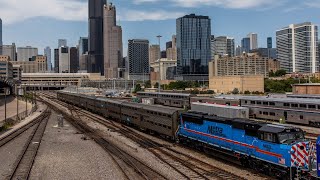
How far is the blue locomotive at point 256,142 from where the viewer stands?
20.9 metres

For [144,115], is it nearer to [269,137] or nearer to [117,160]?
[117,160]

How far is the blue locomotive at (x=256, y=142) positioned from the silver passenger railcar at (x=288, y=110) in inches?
1025

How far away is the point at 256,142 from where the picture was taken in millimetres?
24125

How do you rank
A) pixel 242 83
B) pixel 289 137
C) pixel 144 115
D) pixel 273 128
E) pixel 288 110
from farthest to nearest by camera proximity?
pixel 242 83 < pixel 288 110 < pixel 144 115 < pixel 273 128 < pixel 289 137

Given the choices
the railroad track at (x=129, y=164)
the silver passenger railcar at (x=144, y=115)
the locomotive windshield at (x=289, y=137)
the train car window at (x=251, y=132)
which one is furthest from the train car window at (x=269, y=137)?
the silver passenger railcar at (x=144, y=115)

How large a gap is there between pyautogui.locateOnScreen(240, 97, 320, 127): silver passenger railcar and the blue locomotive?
85.5 ft

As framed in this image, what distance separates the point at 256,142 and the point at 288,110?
116ft

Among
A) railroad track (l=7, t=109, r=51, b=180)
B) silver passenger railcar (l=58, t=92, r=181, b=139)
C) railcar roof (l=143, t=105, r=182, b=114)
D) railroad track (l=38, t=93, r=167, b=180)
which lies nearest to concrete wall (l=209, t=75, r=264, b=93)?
silver passenger railcar (l=58, t=92, r=181, b=139)

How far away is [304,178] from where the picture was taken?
67.2 feet

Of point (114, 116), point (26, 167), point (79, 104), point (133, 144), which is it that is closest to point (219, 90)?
point (79, 104)

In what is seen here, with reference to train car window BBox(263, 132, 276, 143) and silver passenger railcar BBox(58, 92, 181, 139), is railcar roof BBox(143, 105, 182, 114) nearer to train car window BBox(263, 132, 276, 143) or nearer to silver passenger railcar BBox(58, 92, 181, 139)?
silver passenger railcar BBox(58, 92, 181, 139)

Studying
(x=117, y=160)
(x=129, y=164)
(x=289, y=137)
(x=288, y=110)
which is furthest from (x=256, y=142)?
(x=288, y=110)

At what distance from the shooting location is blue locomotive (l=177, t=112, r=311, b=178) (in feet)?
68.6

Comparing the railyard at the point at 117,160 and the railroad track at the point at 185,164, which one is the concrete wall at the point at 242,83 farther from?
the railroad track at the point at 185,164
